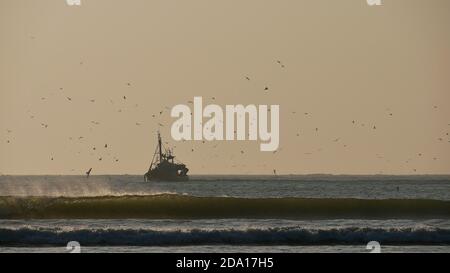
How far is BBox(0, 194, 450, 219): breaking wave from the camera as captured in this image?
48.6m

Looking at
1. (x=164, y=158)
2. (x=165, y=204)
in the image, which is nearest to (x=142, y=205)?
(x=165, y=204)

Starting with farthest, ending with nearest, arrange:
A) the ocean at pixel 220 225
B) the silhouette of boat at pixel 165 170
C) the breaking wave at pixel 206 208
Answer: the silhouette of boat at pixel 165 170 → the breaking wave at pixel 206 208 → the ocean at pixel 220 225

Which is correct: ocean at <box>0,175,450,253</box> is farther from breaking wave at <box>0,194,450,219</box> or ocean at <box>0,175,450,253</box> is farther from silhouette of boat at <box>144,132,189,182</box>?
silhouette of boat at <box>144,132,189,182</box>

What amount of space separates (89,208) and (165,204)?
3773 millimetres

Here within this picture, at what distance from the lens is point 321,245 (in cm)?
3647

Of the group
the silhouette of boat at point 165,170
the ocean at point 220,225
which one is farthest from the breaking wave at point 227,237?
the silhouette of boat at point 165,170

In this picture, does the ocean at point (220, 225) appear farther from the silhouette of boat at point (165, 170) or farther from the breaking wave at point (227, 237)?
the silhouette of boat at point (165, 170)

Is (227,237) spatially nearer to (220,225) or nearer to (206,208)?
(220,225)

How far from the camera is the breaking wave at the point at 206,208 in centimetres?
4856

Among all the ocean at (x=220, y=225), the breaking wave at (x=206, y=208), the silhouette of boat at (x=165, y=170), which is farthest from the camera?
the silhouette of boat at (x=165, y=170)

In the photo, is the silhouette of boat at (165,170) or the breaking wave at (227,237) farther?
the silhouette of boat at (165,170)

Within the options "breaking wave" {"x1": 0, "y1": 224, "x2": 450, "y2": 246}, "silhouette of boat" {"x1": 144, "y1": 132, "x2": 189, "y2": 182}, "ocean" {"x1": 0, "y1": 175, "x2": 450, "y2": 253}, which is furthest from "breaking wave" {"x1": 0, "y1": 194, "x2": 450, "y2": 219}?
"silhouette of boat" {"x1": 144, "y1": 132, "x2": 189, "y2": 182}

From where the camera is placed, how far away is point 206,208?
51.5m

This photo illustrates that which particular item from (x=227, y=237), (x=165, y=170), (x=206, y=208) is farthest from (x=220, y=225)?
(x=165, y=170)
